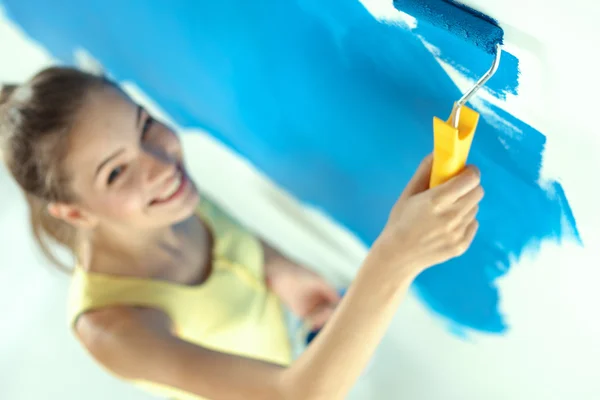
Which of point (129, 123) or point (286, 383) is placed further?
point (129, 123)

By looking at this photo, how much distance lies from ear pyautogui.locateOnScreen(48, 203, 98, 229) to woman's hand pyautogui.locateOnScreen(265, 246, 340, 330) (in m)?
0.37

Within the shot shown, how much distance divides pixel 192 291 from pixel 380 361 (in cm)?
40

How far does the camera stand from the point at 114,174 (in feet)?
2.60

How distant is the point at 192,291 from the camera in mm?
921

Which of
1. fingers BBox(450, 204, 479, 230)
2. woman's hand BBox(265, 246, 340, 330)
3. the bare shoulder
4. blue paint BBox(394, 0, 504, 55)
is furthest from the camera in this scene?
woman's hand BBox(265, 246, 340, 330)

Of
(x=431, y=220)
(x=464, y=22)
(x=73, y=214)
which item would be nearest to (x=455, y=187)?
(x=431, y=220)

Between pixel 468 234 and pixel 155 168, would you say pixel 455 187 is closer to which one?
pixel 468 234

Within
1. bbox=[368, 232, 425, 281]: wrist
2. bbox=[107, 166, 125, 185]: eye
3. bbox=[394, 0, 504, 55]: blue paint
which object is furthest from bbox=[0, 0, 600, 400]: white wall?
bbox=[107, 166, 125, 185]: eye

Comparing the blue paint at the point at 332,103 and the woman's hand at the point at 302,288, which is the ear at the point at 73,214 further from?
the woman's hand at the point at 302,288

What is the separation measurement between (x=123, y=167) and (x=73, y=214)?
11cm

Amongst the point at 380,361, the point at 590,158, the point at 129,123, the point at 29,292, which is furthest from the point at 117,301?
the point at 29,292

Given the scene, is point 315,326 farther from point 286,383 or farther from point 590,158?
point 590,158

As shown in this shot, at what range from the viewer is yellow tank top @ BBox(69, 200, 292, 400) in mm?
863

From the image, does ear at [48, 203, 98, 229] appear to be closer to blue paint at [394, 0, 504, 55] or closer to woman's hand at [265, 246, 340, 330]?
woman's hand at [265, 246, 340, 330]
